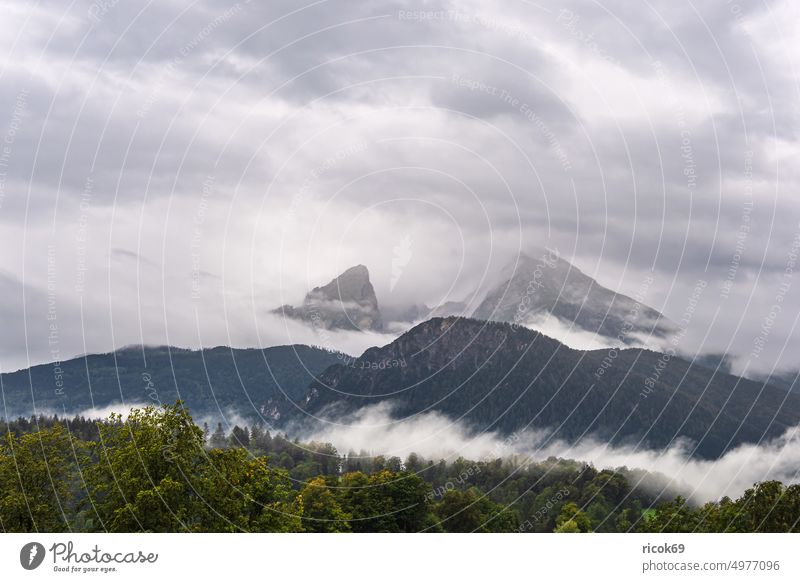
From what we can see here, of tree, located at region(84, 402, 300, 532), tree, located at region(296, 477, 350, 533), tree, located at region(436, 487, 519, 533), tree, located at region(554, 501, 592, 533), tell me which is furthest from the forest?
tree, located at region(436, 487, 519, 533)

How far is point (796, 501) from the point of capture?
71.6 m

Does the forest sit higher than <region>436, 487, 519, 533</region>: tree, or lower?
higher

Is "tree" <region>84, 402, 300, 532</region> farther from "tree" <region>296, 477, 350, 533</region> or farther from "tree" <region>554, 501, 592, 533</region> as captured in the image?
"tree" <region>554, 501, 592, 533</region>

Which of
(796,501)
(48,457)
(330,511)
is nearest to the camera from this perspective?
(48,457)

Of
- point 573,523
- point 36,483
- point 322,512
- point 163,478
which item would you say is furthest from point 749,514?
point 36,483

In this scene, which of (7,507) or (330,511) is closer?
(7,507)

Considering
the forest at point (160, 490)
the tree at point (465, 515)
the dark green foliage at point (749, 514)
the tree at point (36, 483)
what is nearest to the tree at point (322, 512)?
the forest at point (160, 490)

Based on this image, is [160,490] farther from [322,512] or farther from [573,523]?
[573,523]
